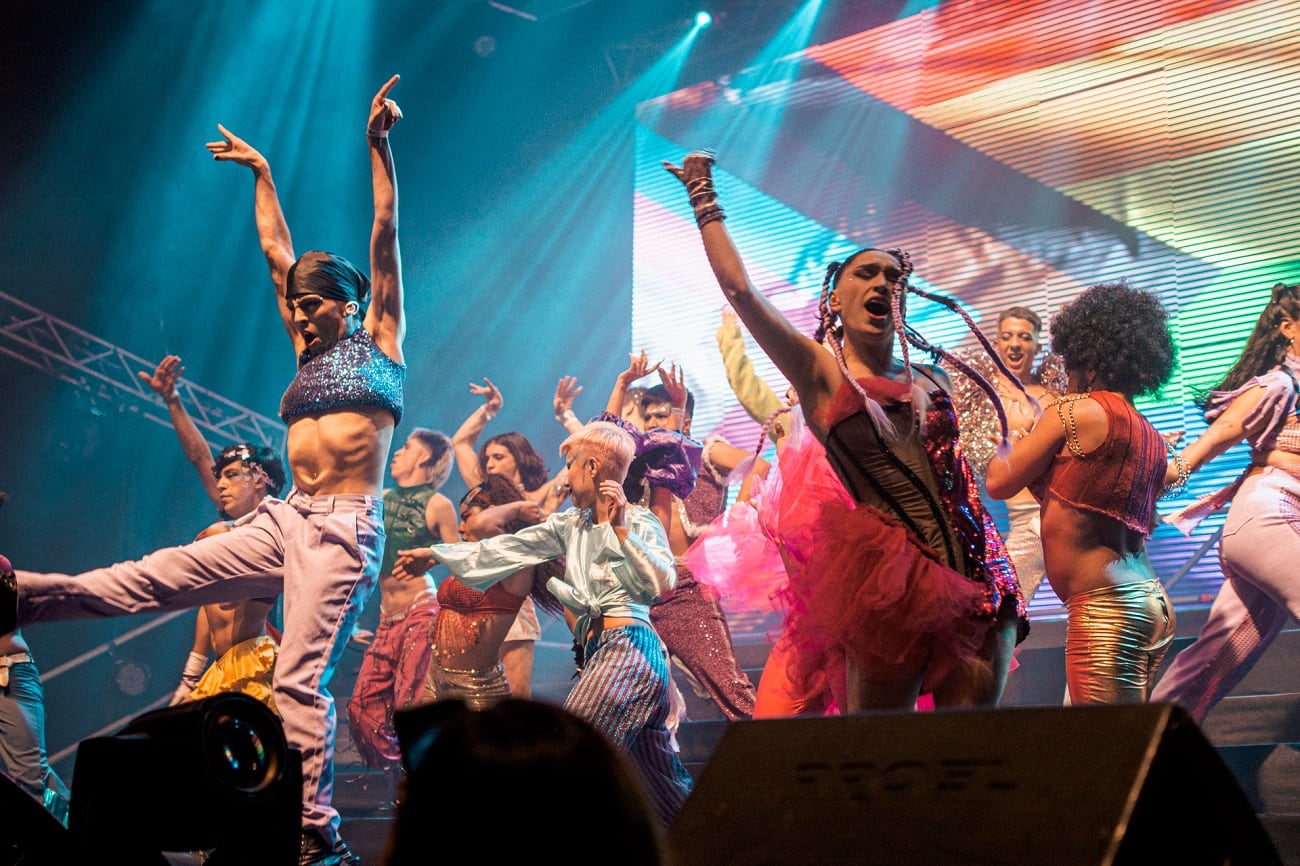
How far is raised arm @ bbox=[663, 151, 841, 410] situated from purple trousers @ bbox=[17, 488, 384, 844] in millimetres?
1916

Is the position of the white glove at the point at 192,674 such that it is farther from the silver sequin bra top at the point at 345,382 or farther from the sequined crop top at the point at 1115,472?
the sequined crop top at the point at 1115,472

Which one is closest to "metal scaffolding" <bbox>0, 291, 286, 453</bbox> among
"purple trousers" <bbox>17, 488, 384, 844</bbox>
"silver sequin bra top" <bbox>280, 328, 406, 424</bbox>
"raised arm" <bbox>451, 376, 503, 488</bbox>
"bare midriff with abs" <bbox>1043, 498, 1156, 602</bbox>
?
"raised arm" <bbox>451, 376, 503, 488</bbox>

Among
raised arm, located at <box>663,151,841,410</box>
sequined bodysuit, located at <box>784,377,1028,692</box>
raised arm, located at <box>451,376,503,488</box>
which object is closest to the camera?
sequined bodysuit, located at <box>784,377,1028,692</box>

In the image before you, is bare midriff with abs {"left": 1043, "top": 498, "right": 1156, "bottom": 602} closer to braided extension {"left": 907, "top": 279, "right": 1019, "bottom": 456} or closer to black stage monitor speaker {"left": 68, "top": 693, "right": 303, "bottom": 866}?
braided extension {"left": 907, "top": 279, "right": 1019, "bottom": 456}

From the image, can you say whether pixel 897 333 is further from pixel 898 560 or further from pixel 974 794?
pixel 974 794

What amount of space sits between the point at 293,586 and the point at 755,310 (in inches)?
83.5

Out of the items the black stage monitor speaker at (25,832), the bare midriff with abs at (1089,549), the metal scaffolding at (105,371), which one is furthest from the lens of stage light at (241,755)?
the metal scaffolding at (105,371)

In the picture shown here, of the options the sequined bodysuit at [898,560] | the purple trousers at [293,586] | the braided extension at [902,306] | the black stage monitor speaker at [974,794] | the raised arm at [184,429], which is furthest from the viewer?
the raised arm at [184,429]

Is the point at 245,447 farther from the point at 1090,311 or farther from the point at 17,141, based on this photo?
the point at 1090,311

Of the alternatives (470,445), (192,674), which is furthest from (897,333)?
(470,445)

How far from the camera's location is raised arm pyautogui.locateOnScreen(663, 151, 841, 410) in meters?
2.92

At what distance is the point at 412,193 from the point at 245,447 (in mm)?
4374

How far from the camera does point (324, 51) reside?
1034cm

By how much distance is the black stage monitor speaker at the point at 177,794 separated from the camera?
1986 millimetres
